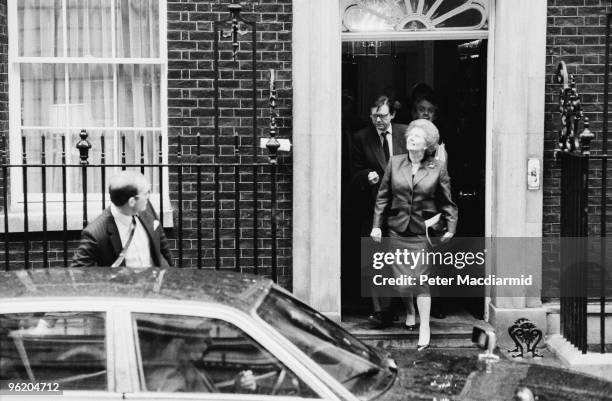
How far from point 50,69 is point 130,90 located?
2.47ft

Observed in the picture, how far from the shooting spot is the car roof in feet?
16.9

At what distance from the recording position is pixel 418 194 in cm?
892

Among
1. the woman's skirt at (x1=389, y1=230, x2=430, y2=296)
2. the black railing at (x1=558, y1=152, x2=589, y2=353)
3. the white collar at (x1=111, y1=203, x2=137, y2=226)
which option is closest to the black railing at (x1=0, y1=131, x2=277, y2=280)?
the woman's skirt at (x1=389, y1=230, x2=430, y2=296)

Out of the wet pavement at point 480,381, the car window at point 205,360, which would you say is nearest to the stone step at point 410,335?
the wet pavement at point 480,381

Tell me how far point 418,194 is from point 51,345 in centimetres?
455

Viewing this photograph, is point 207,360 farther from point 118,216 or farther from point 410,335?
point 410,335

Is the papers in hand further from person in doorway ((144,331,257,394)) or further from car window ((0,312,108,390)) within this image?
car window ((0,312,108,390))

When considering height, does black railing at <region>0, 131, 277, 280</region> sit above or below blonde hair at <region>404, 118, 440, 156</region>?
below

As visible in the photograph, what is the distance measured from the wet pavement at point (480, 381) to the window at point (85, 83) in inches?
A: 179

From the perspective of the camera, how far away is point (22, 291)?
5184mm

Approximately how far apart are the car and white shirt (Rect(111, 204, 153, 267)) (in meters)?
1.76

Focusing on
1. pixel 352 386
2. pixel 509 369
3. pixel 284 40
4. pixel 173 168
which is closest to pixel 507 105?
pixel 284 40

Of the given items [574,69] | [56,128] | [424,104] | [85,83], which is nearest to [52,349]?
[56,128]

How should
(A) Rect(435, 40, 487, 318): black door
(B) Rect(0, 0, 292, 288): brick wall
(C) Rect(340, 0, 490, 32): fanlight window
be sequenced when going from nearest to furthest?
1. (B) Rect(0, 0, 292, 288): brick wall
2. (C) Rect(340, 0, 490, 32): fanlight window
3. (A) Rect(435, 40, 487, 318): black door
